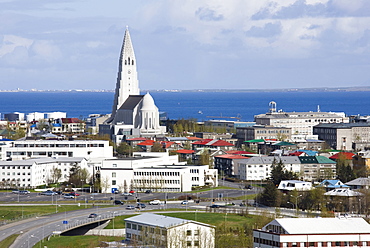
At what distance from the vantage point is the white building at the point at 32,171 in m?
78.6

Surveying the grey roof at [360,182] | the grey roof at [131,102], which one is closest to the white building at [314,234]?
the grey roof at [360,182]

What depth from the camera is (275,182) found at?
73188 mm

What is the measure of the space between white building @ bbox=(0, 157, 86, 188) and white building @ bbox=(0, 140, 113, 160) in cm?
693

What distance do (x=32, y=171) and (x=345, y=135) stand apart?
145ft

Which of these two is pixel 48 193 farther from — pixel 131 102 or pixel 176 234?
pixel 131 102

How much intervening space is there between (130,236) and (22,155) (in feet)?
134

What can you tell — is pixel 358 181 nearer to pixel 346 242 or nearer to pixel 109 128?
pixel 346 242

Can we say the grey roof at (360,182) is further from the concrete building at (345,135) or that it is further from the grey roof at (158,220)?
the concrete building at (345,135)

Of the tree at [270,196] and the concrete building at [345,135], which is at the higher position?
the concrete building at [345,135]

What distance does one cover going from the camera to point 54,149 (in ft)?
295

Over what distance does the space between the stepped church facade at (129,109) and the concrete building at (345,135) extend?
810 inches

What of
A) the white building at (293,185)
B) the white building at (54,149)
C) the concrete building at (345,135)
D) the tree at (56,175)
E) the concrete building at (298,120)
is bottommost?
the white building at (293,185)

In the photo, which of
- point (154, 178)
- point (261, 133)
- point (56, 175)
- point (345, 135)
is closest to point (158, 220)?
point (154, 178)

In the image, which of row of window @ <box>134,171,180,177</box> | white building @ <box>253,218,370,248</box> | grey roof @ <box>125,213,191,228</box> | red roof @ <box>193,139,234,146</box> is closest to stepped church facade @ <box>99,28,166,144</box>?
red roof @ <box>193,139,234,146</box>
